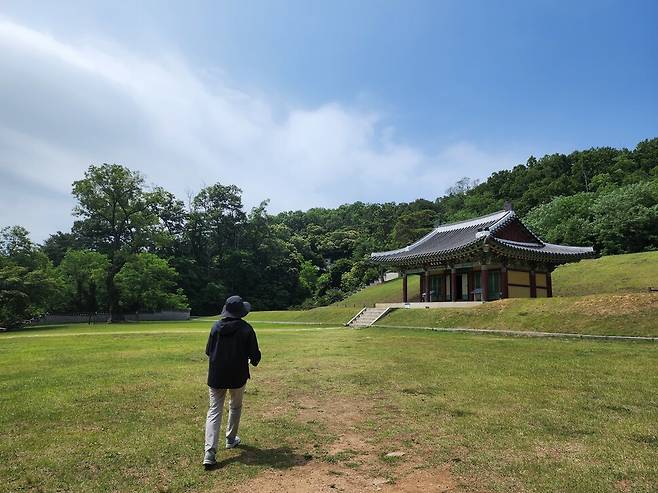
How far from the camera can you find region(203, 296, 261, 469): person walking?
568 centimetres

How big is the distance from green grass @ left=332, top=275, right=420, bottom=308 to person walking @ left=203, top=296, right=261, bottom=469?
35998 mm

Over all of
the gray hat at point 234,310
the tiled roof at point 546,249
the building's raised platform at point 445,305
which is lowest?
the building's raised platform at point 445,305

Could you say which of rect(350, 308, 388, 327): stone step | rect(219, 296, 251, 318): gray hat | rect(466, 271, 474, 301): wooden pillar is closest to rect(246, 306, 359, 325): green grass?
rect(350, 308, 388, 327): stone step

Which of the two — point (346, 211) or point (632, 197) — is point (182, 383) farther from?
point (346, 211)

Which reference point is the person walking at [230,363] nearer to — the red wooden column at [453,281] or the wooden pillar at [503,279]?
the wooden pillar at [503,279]

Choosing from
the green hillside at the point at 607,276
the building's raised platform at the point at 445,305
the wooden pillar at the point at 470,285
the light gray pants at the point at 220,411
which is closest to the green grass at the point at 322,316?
the building's raised platform at the point at 445,305

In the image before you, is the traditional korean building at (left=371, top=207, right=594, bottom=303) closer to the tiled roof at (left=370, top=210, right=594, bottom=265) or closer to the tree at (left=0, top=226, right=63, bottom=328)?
the tiled roof at (left=370, top=210, right=594, bottom=265)

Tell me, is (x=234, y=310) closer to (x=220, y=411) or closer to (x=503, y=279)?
(x=220, y=411)

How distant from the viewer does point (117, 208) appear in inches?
1943

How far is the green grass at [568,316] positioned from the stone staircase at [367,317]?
388cm

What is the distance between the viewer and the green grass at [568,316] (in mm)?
18125

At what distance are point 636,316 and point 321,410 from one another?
16.5 meters

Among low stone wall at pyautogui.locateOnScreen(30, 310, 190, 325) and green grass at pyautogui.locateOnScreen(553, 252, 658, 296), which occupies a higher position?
green grass at pyautogui.locateOnScreen(553, 252, 658, 296)

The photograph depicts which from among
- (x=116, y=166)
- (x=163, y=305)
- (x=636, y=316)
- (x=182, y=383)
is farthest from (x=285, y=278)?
(x=182, y=383)
